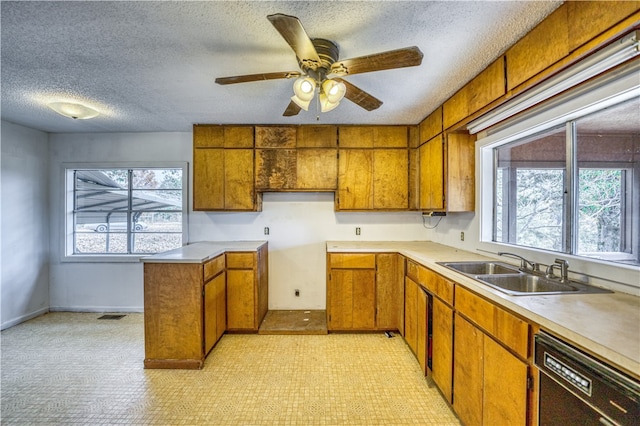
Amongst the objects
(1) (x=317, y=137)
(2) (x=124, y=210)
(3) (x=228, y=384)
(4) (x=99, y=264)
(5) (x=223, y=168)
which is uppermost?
(1) (x=317, y=137)

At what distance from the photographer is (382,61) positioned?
4.60 ft

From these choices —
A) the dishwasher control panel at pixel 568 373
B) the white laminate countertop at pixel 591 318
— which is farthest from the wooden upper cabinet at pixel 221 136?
the dishwasher control panel at pixel 568 373

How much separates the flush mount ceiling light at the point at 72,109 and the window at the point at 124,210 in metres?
1.10

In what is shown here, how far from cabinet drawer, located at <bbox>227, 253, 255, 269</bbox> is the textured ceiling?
155cm

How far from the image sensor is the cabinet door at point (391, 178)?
3.24m

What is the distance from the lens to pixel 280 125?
3221 mm

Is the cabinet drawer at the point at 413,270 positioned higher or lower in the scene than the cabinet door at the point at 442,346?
higher

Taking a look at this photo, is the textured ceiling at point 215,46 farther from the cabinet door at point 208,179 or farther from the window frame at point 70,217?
the window frame at point 70,217

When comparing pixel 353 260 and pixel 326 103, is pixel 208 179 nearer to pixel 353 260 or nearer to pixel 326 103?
pixel 353 260

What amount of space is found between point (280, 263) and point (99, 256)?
8.02 feet

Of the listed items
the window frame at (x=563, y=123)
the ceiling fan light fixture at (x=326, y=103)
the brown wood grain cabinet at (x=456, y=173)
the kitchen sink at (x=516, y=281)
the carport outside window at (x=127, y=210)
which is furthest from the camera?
the carport outside window at (x=127, y=210)

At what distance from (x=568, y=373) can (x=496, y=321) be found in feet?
1.27

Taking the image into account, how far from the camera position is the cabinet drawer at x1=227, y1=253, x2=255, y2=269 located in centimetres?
290

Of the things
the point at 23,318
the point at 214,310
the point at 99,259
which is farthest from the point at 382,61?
the point at 23,318
